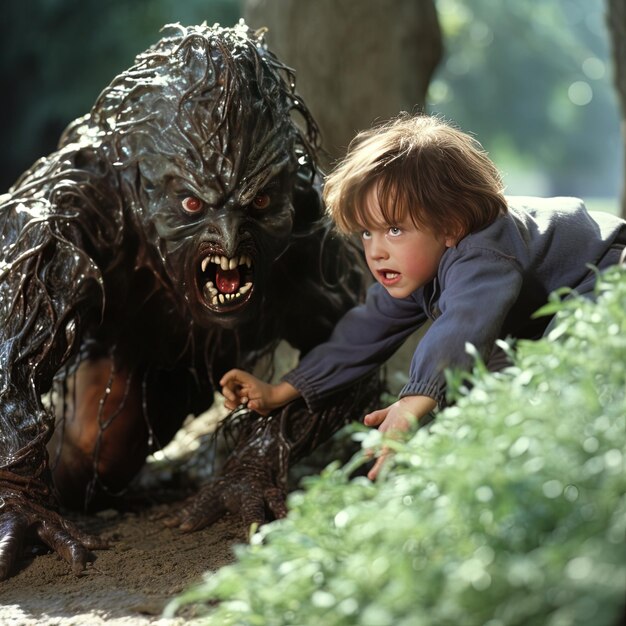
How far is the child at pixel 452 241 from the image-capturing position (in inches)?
87.2

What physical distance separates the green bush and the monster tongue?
3.21ft

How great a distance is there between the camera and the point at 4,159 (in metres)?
8.27

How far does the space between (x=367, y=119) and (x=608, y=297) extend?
9.49 ft

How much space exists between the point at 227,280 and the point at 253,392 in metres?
0.35

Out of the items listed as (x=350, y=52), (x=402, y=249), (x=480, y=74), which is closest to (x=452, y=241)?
(x=402, y=249)

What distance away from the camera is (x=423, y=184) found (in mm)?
2352

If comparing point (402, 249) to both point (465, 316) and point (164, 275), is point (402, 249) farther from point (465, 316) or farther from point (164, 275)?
point (164, 275)

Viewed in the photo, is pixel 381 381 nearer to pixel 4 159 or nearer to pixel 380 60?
pixel 380 60

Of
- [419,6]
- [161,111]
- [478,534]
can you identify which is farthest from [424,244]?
[419,6]

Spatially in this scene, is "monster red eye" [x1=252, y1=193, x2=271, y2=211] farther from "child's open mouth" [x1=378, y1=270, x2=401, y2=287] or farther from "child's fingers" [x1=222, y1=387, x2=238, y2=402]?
"child's fingers" [x1=222, y1=387, x2=238, y2=402]

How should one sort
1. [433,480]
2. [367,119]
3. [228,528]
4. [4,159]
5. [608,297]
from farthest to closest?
[4,159]
[367,119]
[228,528]
[608,297]
[433,480]

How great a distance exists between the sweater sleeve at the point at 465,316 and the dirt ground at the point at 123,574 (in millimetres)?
684

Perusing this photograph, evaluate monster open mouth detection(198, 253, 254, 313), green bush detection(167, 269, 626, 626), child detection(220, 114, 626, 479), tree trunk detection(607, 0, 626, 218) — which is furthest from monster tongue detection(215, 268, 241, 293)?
tree trunk detection(607, 0, 626, 218)

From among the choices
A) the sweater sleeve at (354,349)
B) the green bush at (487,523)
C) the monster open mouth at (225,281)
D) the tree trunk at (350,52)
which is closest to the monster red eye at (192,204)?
the monster open mouth at (225,281)
